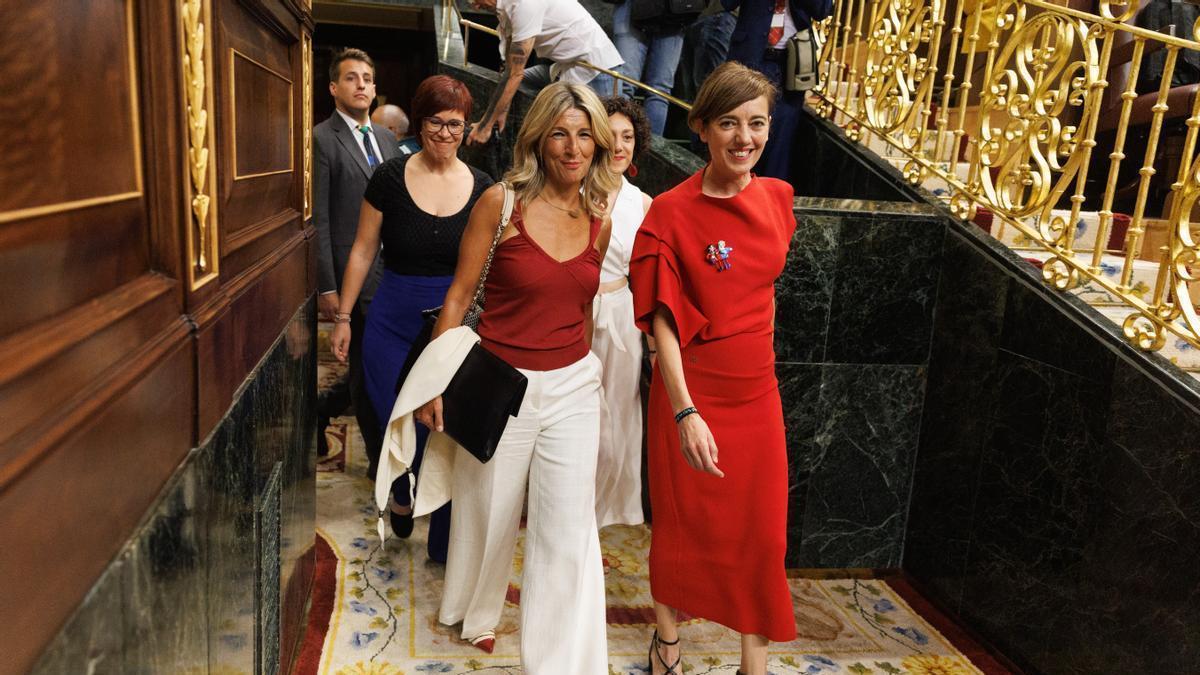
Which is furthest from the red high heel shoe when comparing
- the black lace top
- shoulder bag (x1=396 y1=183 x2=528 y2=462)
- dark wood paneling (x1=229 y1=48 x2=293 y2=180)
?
dark wood paneling (x1=229 y1=48 x2=293 y2=180)

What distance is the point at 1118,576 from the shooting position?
2.88 meters

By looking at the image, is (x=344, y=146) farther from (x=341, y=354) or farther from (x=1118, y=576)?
(x=1118, y=576)

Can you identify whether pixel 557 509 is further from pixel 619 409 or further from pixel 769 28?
pixel 769 28

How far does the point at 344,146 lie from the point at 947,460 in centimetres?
284

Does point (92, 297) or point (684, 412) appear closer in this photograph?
point (92, 297)

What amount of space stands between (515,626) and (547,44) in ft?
10.9

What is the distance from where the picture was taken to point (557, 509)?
284 centimetres

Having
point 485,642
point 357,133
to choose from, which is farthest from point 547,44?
point 485,642

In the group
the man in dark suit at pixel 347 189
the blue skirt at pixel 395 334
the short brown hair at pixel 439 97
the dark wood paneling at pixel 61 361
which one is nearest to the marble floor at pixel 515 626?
the blue skirt at pixel 395 334

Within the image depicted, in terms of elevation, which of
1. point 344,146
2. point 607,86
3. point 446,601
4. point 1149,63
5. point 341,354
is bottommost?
point 446,601

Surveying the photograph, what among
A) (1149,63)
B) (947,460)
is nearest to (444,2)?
(1149,63)

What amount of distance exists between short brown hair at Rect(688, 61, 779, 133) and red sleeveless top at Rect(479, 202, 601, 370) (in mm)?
465

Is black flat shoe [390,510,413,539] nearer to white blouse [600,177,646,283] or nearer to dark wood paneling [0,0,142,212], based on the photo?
white blouse [600,177,646,283]

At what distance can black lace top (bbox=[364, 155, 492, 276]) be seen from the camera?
11.7ft
